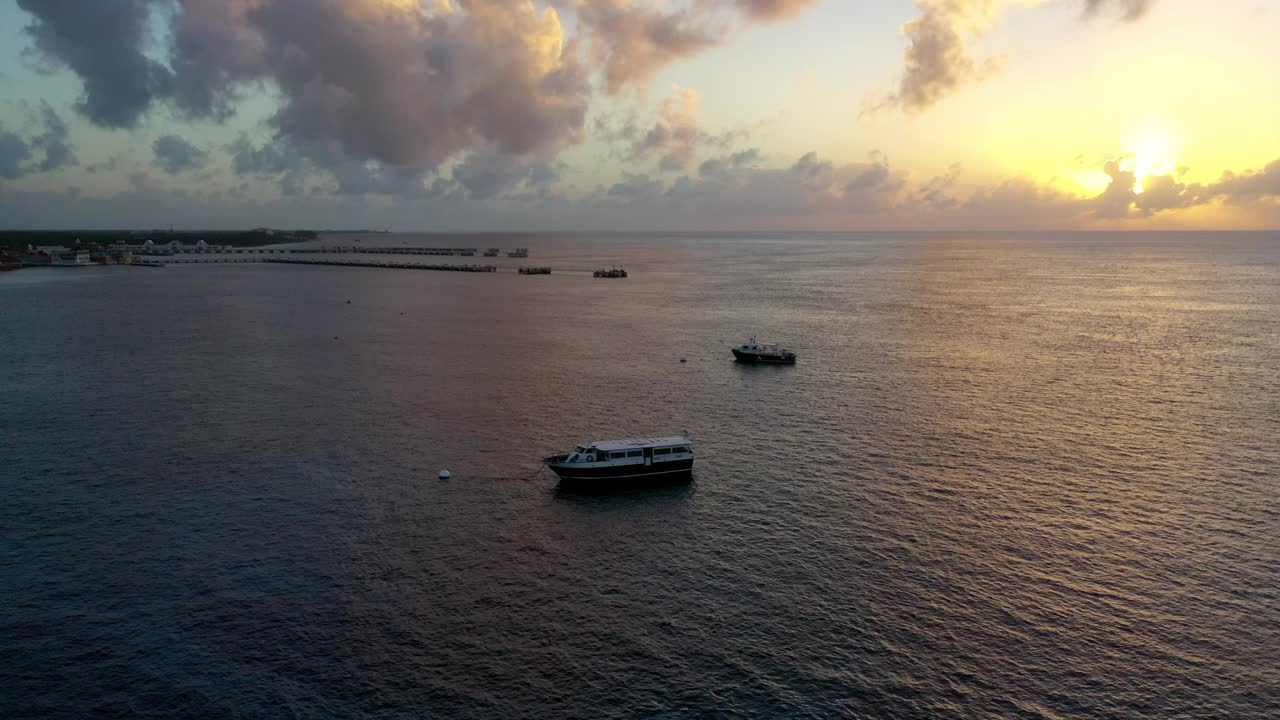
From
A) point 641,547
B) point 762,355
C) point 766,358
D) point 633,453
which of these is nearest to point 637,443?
point 633,453

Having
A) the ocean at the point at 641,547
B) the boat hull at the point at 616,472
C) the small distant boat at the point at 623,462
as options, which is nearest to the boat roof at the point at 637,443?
the small distant boat at the point at 623,462

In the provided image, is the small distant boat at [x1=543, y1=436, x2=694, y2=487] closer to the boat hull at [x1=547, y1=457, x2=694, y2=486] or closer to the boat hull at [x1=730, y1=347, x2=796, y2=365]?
the boat hull at [x1=547, y1=457, x2=694, y2=486]

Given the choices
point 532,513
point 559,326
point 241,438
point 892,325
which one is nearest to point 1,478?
point 241,438

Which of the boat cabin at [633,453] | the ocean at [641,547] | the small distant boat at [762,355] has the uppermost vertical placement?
the small distant boat at [762,355]

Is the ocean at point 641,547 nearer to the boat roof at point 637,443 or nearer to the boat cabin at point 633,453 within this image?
the boat cabin at point 633,453

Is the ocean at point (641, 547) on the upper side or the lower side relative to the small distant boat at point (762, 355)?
lower

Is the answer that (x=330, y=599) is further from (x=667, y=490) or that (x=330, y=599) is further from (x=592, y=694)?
(x=667, y=490)

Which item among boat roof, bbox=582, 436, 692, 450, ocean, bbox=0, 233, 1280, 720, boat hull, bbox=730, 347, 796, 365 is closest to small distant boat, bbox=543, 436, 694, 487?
boat roof, bbox=582, 436, 692, 450
